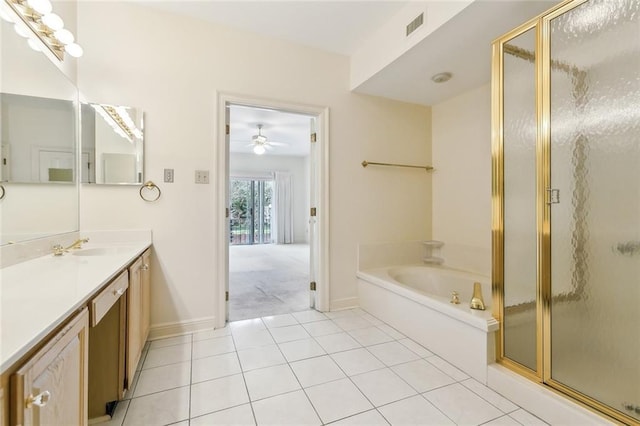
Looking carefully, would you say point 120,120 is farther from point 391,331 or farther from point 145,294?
point 391,331

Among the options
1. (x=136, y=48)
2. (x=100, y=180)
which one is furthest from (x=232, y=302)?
(x=136, y=48)

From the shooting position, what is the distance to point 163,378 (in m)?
1.72

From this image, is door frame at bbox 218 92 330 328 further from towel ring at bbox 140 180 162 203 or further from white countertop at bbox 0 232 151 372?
white countertop at bbox 0 232 151 372

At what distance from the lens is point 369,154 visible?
3.03 m

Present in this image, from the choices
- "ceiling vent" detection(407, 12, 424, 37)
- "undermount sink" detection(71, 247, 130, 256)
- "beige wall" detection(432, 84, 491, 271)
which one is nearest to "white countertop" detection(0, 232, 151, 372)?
"undermount sink" detection(71, 247, 130, 256)

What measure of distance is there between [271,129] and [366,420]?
16.1ft

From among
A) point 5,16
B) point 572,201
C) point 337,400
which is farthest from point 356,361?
point 5,16

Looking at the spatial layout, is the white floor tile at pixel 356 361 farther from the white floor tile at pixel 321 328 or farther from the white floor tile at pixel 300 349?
the white floor tile at pixel 321 328

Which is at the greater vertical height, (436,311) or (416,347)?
(436,311)

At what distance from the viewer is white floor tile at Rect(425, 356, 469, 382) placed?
177 centimetres

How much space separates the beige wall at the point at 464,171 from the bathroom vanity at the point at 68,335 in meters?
2.94

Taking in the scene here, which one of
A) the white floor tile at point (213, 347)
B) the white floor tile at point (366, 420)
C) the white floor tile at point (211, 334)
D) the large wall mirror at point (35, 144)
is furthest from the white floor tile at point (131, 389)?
the white floor tile at point (366, 420)

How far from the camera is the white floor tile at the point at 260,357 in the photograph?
1872 millimetres

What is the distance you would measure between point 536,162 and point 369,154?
1645 mm
